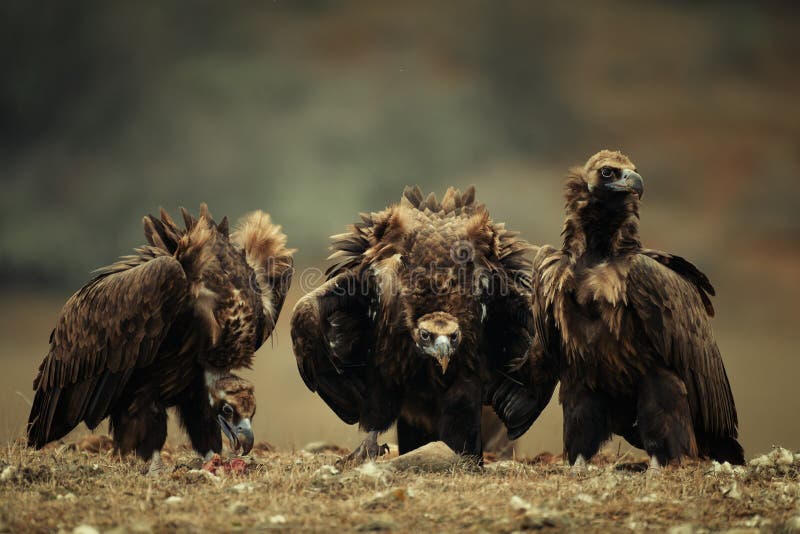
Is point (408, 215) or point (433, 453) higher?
point (408, 215)

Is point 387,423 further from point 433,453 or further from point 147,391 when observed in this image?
point 147,391

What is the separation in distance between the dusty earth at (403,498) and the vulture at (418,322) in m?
0.95

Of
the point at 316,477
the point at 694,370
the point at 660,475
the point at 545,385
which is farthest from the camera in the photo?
the point at 545,385

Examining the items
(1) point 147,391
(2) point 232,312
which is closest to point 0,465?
(1) point 147,391

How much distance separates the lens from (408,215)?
1023 cm

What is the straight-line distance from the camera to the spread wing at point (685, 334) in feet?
29.2

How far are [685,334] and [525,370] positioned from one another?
5.37ft

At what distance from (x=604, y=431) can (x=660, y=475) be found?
39.7 inches

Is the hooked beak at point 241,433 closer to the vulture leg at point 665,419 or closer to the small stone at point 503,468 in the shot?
the small stone at point 503,468

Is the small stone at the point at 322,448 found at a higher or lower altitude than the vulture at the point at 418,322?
lower

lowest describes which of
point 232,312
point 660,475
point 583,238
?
point 660,475

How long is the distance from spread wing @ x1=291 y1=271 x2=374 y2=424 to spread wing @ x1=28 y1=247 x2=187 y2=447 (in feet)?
4.17

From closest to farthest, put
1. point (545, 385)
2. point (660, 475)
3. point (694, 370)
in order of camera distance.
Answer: point (660, 475) → point (694, 370) → point (545, 385)

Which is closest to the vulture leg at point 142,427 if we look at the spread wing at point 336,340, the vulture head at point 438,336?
the spread wing at point 336,340
